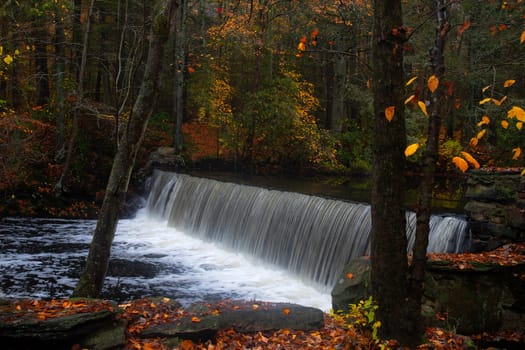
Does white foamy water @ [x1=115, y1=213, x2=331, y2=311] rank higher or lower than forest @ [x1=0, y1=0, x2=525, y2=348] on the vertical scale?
lower

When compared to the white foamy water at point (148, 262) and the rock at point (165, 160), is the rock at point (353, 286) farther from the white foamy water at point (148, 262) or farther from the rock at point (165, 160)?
the rock at point (165, 160)

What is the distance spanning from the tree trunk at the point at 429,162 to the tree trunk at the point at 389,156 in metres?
0.12

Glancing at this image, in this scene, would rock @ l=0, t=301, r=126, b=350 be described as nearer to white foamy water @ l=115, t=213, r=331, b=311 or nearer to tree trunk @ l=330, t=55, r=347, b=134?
white foamy water @ l=115, t=213, r=331, b=311

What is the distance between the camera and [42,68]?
17.9 m

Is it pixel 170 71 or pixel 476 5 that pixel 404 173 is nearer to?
pixel 476 5

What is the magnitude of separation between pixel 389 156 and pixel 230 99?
1910 centimetres

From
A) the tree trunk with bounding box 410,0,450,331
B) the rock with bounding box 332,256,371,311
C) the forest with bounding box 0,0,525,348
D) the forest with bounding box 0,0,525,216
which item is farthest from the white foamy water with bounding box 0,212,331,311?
the tree trunk with bounding box 410,0,450,331

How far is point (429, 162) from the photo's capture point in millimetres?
3736

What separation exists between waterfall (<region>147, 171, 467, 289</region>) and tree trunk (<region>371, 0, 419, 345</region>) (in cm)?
461

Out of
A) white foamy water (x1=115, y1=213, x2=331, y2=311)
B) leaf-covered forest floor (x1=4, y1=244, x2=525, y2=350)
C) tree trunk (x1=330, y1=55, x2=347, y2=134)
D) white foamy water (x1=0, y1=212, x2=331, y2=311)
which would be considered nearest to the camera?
→ leaf-covered forest floor (x1=4, y1=244, x2=525, y2=350)

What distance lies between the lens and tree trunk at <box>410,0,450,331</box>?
3.64 m

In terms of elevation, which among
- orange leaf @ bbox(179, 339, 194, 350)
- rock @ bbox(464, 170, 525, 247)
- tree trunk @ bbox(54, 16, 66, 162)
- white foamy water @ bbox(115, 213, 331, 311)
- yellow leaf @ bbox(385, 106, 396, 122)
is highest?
tree trunk @ bbox(54, 16, 66, 162)

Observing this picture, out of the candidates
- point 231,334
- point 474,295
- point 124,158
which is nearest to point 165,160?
point 124,158

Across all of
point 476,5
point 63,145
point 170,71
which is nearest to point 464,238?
point 476,5
